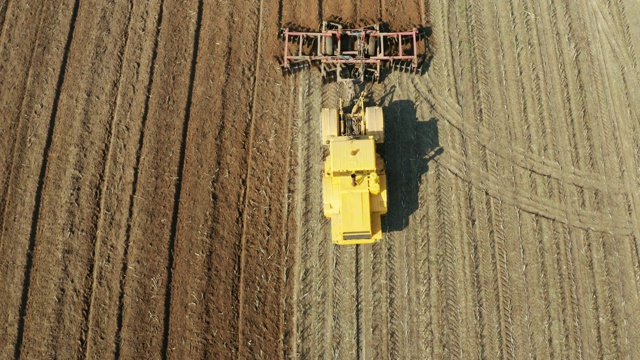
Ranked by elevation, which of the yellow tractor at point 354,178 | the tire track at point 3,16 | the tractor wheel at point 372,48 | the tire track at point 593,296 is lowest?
the tire track at point 593,296

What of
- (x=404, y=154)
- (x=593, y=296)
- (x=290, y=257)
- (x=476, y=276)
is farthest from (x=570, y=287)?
(x=290, y=257)

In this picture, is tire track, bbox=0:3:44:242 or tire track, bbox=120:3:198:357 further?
tire track, bbox=0:3:44:242

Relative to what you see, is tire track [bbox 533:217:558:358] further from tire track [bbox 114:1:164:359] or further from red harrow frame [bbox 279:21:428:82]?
tire track [bbox 114:1:164:359]

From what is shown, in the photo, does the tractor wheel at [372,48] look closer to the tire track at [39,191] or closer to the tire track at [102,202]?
the tire track at [102,202]

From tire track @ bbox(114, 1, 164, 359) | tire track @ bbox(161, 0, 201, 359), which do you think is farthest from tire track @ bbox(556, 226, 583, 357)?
tire track @ bbox(114, 1, 164, 359)

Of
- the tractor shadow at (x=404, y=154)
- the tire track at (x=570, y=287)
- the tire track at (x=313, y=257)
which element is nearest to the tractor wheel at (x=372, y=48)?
the tractor shadow at (x=404, y=154)

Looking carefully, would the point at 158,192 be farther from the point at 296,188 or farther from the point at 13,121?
the point at 13,121
